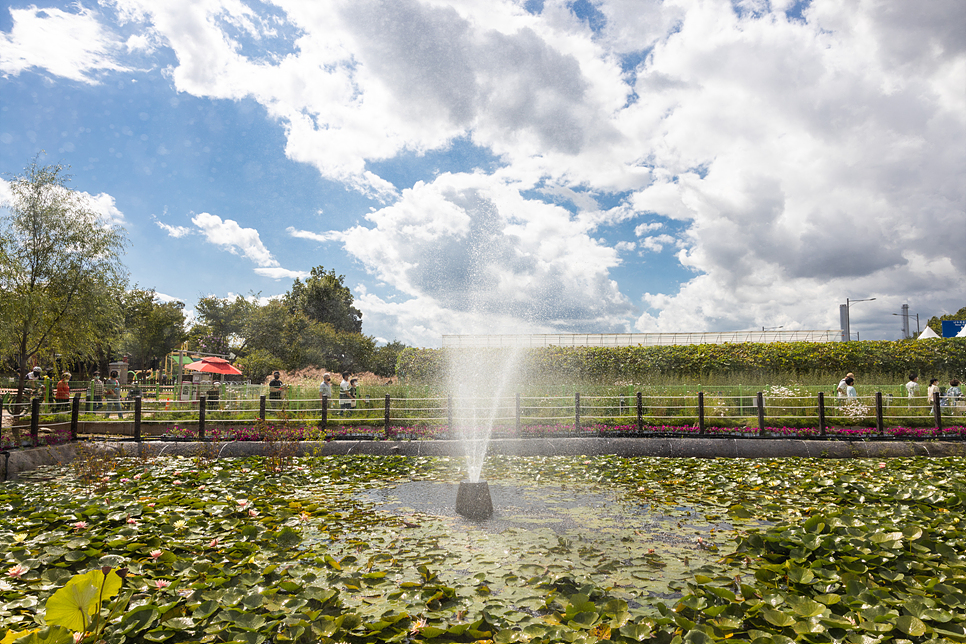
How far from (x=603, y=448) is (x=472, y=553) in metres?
6.72

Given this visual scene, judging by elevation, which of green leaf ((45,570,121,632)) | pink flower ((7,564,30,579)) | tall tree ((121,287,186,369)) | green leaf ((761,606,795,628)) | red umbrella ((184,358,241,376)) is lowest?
pink flower ((7,564,30,579))

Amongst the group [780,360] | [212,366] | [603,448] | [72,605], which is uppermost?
[780,360]

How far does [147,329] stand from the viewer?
41156 mm

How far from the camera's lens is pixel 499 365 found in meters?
23.0

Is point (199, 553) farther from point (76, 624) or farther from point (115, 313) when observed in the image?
point (115, 313)

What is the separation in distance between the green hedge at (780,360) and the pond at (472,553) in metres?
11.2

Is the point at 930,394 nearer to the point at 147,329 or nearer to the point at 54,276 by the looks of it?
the point at 54,276

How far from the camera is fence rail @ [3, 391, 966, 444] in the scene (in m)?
12.2

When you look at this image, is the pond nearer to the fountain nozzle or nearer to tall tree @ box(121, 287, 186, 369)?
the fountain nozzle

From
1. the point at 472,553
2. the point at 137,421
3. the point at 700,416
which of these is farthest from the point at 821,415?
the point at 137,421

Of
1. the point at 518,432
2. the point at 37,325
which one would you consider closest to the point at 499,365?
the point at 518,432

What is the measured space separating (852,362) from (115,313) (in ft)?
86.7

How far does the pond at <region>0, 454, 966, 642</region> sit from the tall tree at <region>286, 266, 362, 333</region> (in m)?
38.4

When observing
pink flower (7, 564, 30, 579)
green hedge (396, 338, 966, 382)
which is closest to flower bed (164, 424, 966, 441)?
green hedge (396, 338, 966, 382)
